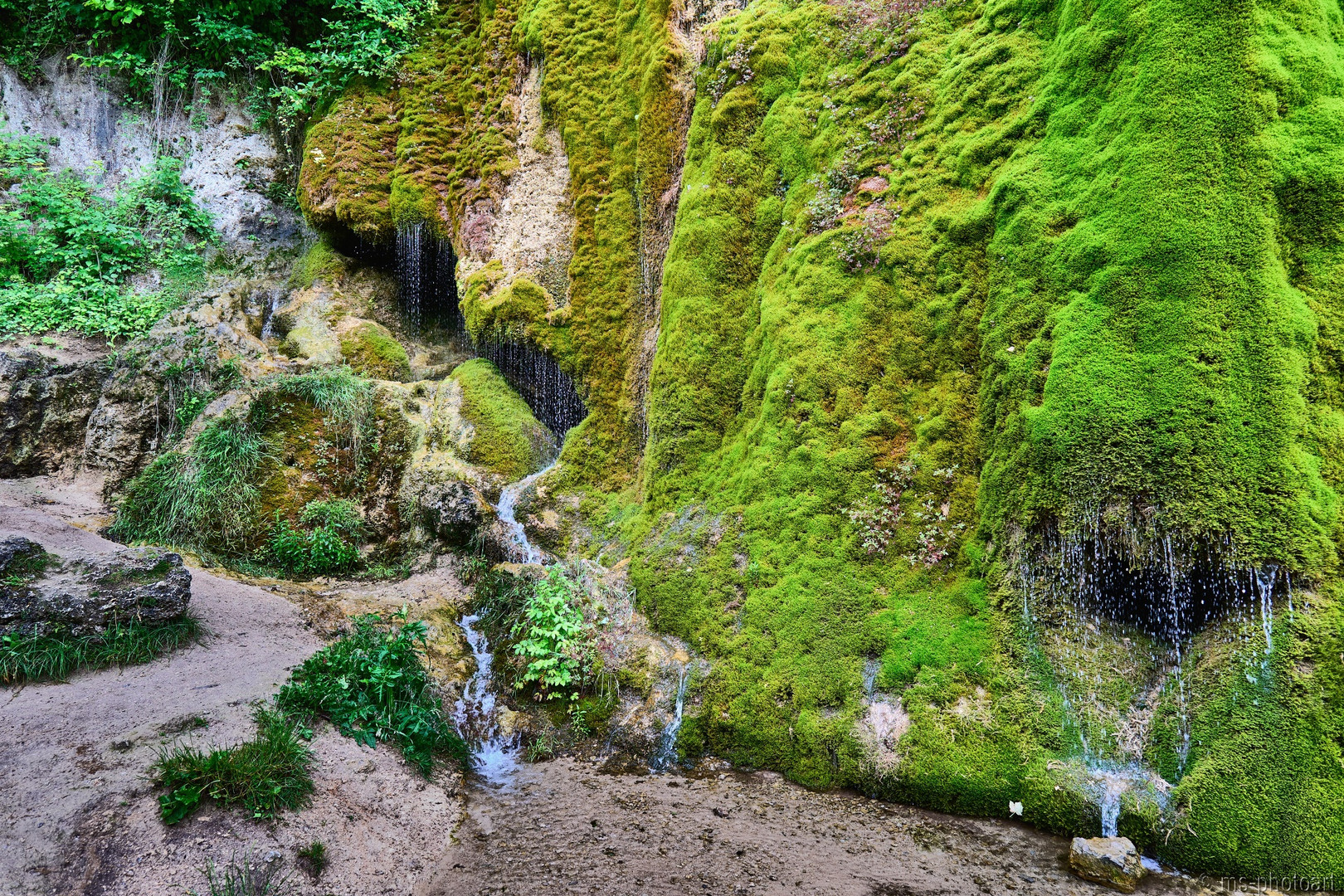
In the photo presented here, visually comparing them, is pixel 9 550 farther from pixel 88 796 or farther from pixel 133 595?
pixel 88 796

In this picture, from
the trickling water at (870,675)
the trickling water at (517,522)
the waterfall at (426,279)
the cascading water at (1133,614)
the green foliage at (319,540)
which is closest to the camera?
the cascading water at (1133,614)

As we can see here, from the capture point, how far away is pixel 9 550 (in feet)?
19.7

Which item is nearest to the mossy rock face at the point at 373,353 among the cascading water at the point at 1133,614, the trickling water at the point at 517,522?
the trickling water at the point at 517,522

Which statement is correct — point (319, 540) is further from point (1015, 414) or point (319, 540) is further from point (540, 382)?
point (1015, 414)

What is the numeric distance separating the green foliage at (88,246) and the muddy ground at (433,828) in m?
8.24

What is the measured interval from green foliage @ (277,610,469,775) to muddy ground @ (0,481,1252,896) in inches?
8.0

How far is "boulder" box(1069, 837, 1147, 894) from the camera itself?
13.6ft

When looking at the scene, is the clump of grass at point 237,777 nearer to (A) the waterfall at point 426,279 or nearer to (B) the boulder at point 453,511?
(B) the boulder at point 453,511

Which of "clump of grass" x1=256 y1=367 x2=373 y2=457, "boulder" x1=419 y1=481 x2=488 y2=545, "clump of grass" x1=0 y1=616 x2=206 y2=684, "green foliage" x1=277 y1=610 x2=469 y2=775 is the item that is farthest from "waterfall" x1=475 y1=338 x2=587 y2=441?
"clump of grass" x1=0 y1=616 x2=206 y2=684

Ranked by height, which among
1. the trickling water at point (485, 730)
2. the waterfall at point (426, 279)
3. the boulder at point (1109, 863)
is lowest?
the trickling water at point (485, 730)

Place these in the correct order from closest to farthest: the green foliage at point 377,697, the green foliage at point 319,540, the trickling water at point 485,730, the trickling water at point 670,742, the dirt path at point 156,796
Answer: the dirt path at point 156,796
the green foliage at point 377,697
the trickling water at point 670,742
the trickling water at point 485,730
the green foliage at point 319,540

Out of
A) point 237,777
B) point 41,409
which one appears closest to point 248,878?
point 237,777

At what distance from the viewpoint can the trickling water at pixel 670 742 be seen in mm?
5938

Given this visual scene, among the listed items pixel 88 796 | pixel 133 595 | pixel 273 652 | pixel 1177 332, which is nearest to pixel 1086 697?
pixel 1177 332
